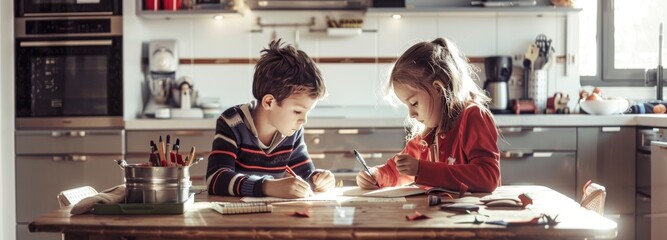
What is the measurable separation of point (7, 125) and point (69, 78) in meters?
0.41

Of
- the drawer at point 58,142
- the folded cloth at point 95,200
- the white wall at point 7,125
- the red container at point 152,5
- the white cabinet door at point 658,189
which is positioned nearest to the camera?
the folded cloth at point 95,200

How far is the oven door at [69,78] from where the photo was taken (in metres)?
4.62

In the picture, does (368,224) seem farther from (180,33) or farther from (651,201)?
(180,33)

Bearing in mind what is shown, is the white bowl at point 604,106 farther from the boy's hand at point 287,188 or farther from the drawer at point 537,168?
the boy's hand at point 287,188

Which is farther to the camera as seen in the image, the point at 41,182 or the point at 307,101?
the point at 41,182

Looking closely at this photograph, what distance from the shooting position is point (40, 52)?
4.65 m

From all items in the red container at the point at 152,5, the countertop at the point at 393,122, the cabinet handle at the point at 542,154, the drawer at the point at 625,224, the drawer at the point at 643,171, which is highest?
the red container at the point at 152,5

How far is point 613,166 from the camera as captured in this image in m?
4.61

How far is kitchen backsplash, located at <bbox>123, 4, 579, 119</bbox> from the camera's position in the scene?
5078mm

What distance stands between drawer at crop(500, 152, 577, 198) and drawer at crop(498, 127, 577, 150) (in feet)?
0.14

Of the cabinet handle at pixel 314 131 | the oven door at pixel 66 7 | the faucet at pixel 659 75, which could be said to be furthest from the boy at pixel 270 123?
the faucet at pixel 659 75

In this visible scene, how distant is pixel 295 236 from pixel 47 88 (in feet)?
11.1

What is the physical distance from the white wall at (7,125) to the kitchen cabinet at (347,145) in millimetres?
1571

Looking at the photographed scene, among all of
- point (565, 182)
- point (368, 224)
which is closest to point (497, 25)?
point (565, 182)
